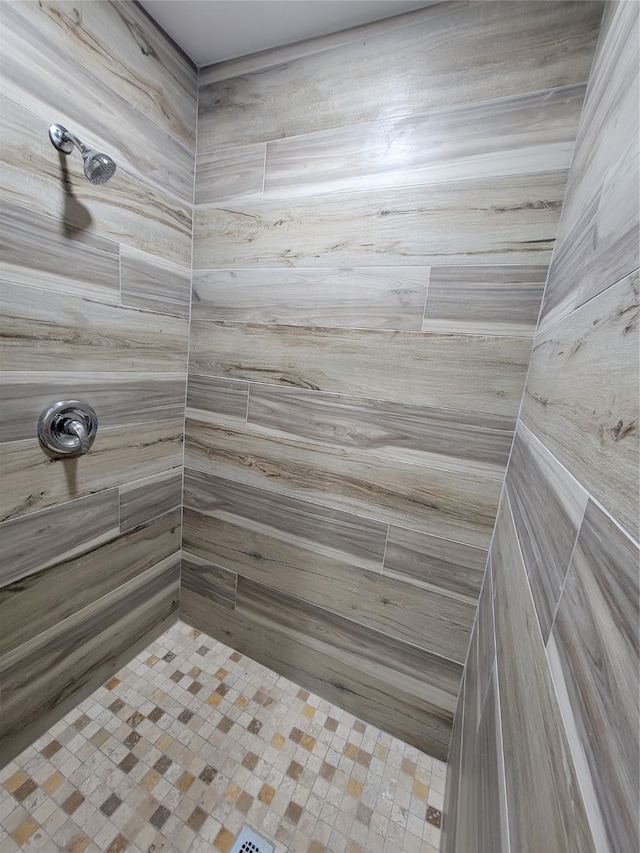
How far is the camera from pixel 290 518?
1108mm

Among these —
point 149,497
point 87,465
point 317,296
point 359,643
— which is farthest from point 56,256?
→ point 359,643

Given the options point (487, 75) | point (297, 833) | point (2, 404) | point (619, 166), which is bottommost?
point (297, 833)

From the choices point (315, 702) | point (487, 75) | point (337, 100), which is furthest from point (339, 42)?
point (315, 702)

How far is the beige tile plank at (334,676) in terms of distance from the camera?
102 cm

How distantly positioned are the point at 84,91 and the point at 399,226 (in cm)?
85

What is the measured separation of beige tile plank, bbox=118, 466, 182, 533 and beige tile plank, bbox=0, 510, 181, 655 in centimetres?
3

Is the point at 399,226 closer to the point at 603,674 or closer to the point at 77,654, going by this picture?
the point at 603,674

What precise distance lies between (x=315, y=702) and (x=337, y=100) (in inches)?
74.2

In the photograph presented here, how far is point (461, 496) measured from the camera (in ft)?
→ 2.91

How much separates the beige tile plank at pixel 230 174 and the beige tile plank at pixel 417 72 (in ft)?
0.13

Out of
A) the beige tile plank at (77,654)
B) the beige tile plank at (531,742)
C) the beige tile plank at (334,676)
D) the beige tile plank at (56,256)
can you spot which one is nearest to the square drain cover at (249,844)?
the beige tile plank at (334,676)

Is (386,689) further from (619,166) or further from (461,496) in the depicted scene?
(619,166)

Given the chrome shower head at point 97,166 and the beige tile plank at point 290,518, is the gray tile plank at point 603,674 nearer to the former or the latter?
the beige tile plank at point 290,518

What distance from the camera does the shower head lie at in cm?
74
